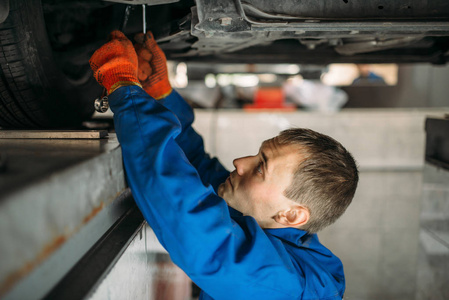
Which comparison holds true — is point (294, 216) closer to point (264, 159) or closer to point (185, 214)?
point (264, 159)

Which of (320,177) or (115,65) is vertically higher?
(115,65)

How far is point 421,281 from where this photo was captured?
1.98 meters

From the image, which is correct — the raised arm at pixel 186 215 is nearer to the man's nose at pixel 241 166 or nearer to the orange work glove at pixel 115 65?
the orange work glove at pixel 115 65

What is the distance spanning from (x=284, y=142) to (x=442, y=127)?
102 cm

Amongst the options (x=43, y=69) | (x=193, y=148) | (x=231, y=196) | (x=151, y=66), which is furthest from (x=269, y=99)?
(x=43, y=69)

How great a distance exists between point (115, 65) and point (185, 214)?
415mm

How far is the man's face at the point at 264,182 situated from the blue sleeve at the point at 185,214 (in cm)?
18

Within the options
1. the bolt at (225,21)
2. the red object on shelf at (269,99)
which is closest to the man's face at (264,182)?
the bolt at (225,21)

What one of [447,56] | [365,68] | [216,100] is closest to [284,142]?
[447,56]

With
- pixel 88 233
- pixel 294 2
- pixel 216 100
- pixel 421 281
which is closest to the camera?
pixel 88 233

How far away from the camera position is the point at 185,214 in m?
0.73

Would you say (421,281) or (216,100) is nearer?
(421,281)

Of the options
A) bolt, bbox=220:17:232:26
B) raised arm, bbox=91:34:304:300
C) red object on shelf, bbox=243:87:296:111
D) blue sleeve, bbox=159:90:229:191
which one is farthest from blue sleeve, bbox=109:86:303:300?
red object on shelf, bbox=243:87:296:111

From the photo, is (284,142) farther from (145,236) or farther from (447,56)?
(447,56)
